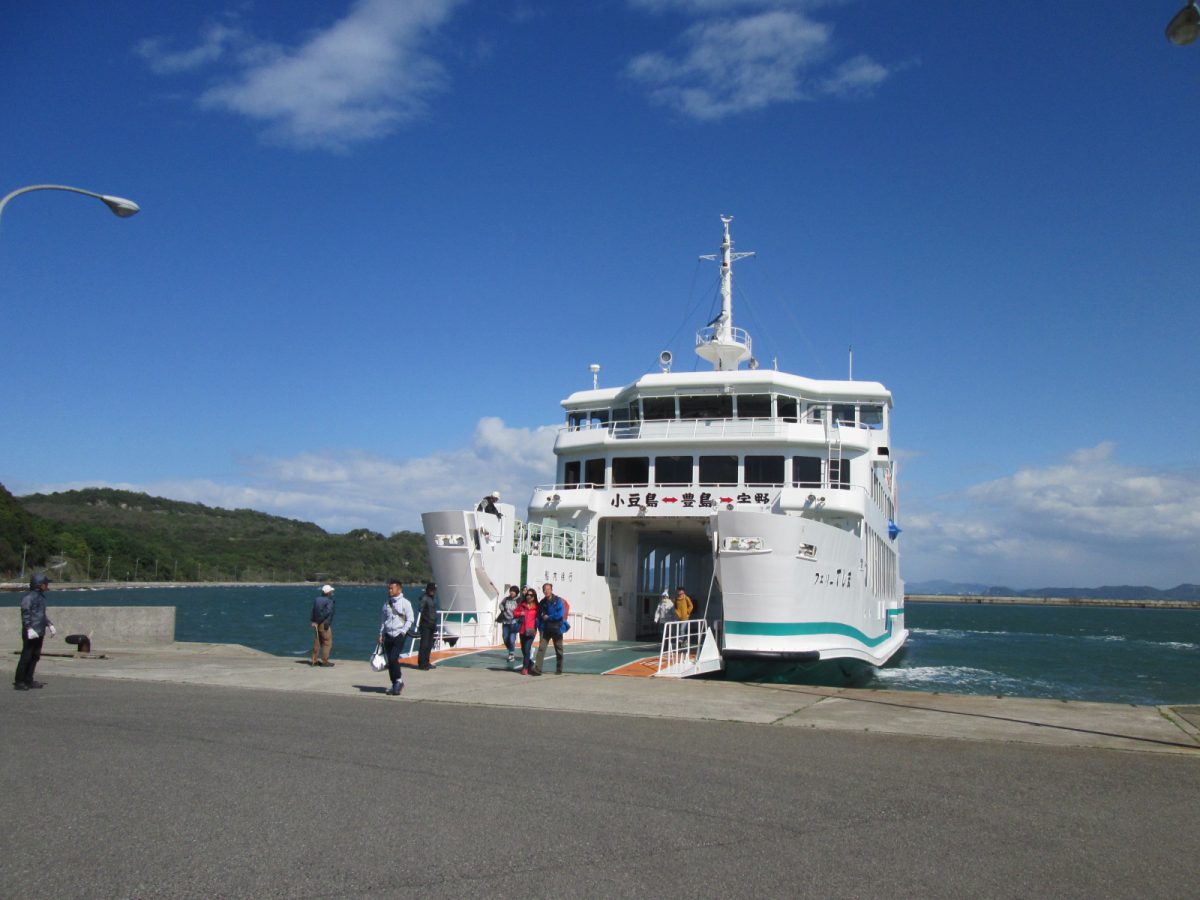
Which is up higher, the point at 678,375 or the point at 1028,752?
the point at 678,375

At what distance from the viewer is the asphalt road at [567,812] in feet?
15.5

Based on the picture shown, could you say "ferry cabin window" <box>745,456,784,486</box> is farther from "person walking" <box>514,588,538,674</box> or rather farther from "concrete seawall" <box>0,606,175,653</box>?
"concrete seawall" <box>0,606,175,653</box>

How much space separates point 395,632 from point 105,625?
1108cm

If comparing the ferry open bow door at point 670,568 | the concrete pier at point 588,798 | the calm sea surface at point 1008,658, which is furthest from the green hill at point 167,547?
the concrete pier at point 588,798

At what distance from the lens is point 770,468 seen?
22.5 m

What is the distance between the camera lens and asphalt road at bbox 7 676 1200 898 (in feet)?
15.5

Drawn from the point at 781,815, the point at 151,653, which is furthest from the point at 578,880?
the point at 151,653

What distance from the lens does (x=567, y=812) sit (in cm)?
597

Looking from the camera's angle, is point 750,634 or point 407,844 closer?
point 407,844

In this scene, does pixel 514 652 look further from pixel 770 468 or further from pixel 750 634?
pixel 770 468

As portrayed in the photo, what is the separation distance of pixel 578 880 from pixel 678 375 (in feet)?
63.0

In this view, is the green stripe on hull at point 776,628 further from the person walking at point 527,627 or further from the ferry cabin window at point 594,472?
the ferry cabin window at point 594,472

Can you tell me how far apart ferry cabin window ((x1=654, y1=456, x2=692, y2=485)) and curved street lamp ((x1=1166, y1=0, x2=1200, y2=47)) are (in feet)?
53.4

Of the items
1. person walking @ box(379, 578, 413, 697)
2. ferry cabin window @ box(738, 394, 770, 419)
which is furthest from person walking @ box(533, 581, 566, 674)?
ferry cabin window @ box(738, 394, 770, 419)
